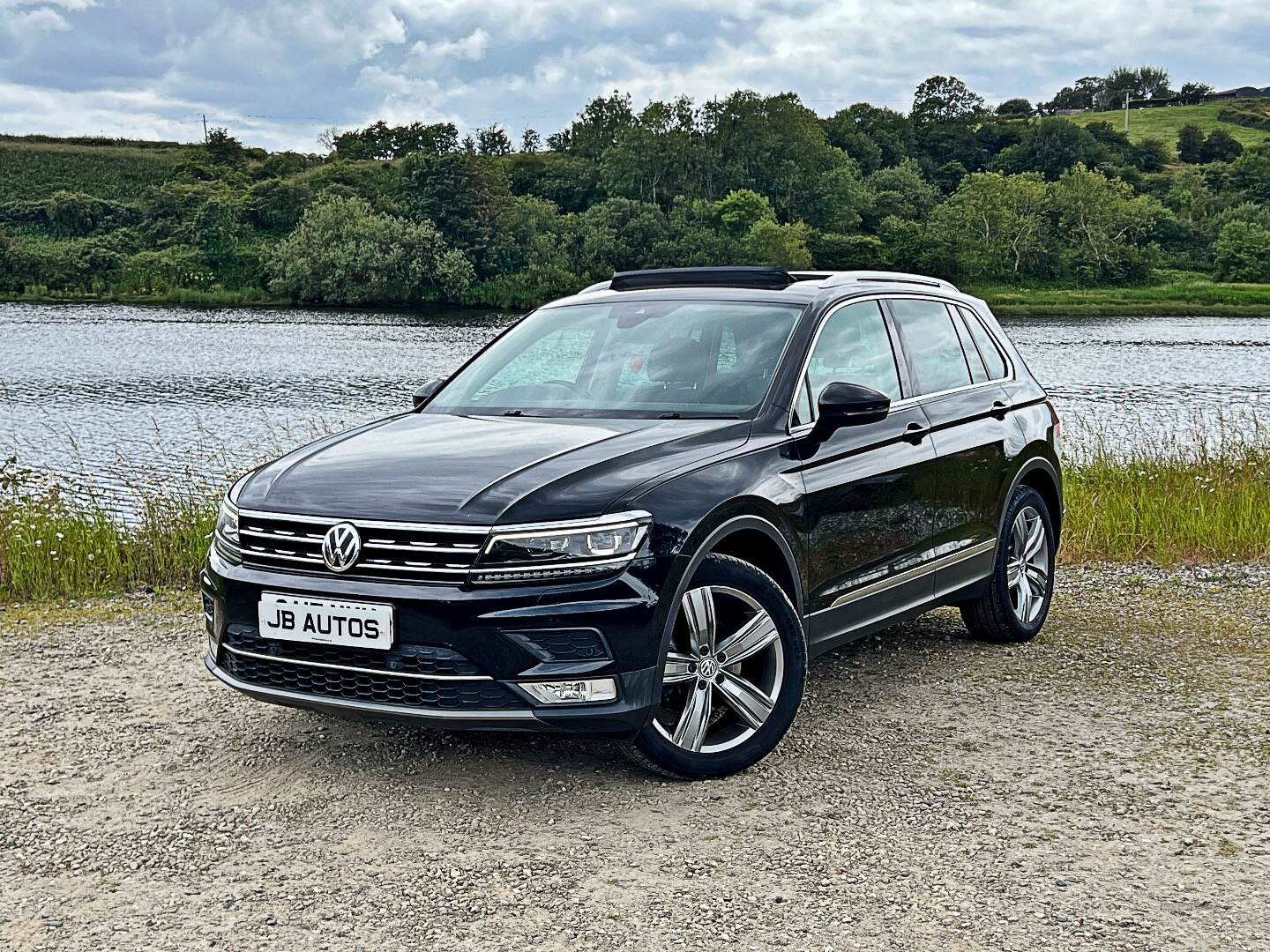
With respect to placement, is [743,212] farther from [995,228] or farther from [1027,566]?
[1027,566]

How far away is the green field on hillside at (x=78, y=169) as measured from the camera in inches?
4737

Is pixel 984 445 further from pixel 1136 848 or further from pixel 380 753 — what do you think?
pixel 380 753

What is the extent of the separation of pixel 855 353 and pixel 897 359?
0.40m

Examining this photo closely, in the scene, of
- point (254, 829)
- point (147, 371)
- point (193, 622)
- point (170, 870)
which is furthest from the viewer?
point (147, 371)

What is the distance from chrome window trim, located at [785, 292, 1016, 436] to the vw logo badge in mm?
1758

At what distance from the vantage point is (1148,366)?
44.7 meters

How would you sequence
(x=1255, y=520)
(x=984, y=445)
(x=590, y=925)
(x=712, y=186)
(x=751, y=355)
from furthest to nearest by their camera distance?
1. (x=712, y=186)
2. (x=1255, y=520)
3. (x=984, y=445)
4. (x=751, y=355)
5. (x=590, y=925)

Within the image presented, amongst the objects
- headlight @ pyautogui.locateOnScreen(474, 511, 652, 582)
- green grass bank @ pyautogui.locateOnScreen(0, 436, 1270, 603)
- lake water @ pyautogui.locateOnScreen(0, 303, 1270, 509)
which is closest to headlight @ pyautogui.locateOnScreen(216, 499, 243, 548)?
headlight @ pyautogui.locateOnScreen(474, 511, 652, 582)

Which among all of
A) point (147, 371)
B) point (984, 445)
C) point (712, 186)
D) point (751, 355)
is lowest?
point (147, 371)

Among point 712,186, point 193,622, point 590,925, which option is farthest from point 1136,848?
point 712,186

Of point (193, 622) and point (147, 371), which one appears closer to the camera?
point (193, 622)

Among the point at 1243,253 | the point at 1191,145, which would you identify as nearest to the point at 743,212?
the point at 1243,253

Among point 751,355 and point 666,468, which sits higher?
point 751,355

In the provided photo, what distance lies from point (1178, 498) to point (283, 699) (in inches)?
371
